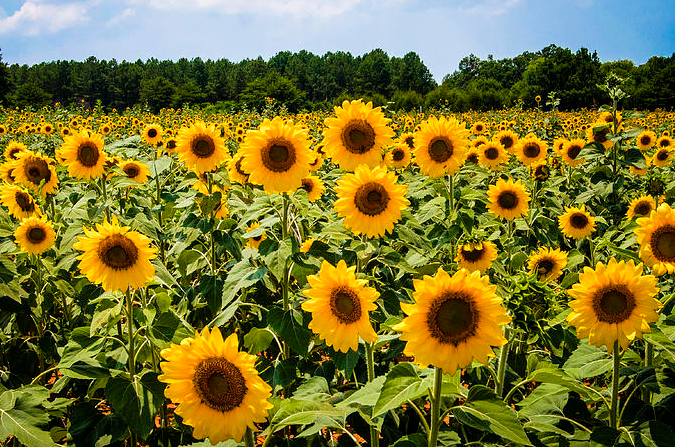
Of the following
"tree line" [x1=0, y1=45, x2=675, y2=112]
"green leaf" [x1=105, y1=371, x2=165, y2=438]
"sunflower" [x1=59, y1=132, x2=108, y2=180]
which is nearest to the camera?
"green leaf" [x1=105, y1=371, x2=165, y2=438]

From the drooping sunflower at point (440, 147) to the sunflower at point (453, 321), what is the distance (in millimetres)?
2051

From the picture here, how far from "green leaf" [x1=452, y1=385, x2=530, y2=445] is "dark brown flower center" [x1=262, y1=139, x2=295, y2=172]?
59.2 inches

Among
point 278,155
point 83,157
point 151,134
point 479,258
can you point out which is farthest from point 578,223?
point 151,134

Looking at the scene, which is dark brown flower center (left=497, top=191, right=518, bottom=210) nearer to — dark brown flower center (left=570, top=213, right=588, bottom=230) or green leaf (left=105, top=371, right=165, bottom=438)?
dark brown flower center (left=570, top=213, right=588, bottom=230)

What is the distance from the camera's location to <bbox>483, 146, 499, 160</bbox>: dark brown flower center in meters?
5.91

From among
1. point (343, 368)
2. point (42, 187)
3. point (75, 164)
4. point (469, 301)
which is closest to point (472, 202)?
point (343, 368)

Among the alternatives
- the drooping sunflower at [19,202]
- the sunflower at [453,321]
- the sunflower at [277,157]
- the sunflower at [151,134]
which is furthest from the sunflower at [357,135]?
the sunflower at [151,134]

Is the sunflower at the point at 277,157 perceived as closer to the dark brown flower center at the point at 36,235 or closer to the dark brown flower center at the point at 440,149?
the dark brown flower center at the point at 440,149

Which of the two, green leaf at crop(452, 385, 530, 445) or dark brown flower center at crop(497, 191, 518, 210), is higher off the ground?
dark brown flower center at crop(497, 191, 518, 210)

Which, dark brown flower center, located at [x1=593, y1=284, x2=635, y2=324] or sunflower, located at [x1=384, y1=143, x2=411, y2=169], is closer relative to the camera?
dark brown flower center, located at [x1=593, y1=284, x2=635, y2=324]

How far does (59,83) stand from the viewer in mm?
87500

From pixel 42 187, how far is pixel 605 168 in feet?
20.6

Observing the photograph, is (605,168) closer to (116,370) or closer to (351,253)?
(351,253)

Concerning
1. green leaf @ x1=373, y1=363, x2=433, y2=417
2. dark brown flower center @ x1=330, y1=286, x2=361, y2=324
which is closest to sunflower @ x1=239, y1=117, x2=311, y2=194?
dark brown flower center @ x1=330, y1=286, x2=361, y2=324
